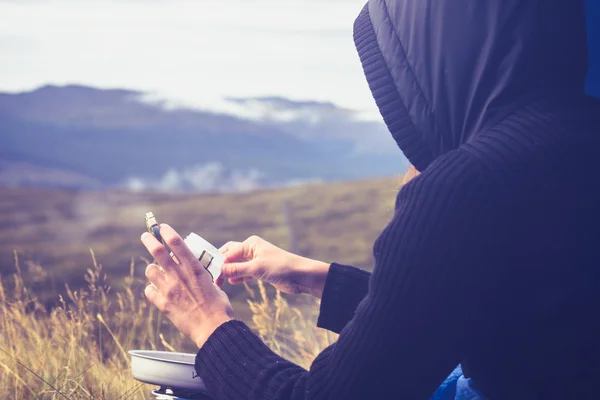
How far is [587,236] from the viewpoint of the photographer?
1344 millimetres

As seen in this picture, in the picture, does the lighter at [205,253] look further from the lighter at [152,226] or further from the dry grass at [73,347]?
the dry grass at [73,347]

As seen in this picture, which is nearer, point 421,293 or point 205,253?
point 421,293

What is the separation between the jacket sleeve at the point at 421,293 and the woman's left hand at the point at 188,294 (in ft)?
1.15

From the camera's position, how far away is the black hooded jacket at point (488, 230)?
1.27 metres

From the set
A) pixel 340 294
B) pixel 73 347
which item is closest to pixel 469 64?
pixel 340 294

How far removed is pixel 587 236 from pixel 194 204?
110 ft

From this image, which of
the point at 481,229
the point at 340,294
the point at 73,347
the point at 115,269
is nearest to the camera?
the point at 481,229

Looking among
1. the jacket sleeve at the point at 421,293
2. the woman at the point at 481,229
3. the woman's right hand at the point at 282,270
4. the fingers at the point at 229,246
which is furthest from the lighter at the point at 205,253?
the jacket sleeve at the point at 421,293

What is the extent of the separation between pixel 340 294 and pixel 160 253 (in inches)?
24.9

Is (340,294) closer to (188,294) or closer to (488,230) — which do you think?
(188,294)

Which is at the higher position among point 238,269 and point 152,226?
point 152,226

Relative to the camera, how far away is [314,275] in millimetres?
2150

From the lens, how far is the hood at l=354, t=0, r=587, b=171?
1401mm

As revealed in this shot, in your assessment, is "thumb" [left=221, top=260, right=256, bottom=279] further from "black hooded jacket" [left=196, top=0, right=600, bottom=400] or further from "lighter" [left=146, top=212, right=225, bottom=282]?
"black hooded jacket" [left=196, top=0, right=600, bottom=400]
